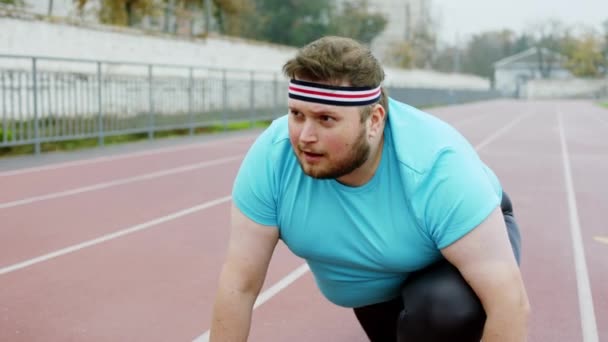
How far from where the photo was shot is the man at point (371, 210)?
2330 mm

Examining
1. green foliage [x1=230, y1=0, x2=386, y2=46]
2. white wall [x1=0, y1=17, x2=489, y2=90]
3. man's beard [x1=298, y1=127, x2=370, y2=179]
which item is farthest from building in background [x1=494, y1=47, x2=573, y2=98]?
man's beard [x1=298, y1=127, x2=370, y2=179]

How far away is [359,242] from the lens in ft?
8.47

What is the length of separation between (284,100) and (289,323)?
58.5 feet

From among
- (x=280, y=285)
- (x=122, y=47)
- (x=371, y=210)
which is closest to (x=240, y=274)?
(x=371, y=210)

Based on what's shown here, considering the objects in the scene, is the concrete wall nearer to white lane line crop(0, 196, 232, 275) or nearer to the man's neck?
white lane line crop(0, 196, 232, 275)

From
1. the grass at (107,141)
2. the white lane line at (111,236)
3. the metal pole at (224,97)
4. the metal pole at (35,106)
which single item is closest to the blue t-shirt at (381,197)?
the white lane line at (111,236)

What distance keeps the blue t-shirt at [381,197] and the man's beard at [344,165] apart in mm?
165

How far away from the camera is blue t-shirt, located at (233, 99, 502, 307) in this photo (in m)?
2.45

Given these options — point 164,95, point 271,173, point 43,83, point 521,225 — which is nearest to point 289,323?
point 271,173

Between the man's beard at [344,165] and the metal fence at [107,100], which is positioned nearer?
the man's beard at [344,165]

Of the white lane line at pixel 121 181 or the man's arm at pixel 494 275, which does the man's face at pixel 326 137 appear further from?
the white lane line at pixel 121 181

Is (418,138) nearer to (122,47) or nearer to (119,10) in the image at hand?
(122,47)

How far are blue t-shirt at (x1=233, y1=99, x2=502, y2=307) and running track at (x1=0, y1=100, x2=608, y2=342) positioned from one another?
4.72ft

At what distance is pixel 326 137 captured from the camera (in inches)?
91.5
